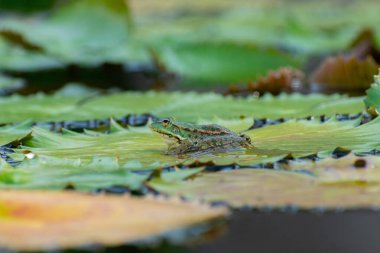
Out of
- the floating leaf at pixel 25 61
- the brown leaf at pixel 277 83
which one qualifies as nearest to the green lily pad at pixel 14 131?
the brown leaf at pixel 277 83

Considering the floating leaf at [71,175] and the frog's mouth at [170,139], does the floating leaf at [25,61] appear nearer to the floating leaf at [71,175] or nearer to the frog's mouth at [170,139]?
the frog's mouth at [170,139]

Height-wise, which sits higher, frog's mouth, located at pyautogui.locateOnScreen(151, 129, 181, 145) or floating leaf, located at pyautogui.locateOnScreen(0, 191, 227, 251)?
frog's mouth, located at pyautogui.locateOnScreen(151, 129, 181, 145)

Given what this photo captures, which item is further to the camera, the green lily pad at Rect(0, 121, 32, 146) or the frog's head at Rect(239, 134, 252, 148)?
the green lily pad at Rect(0, 121, 32, 146)

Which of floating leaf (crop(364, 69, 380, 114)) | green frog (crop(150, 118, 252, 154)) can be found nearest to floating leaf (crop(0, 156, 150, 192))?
green frog (crop(150, 118, 252, 154))

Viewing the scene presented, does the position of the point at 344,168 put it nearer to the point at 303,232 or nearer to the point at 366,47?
the point at 303,232

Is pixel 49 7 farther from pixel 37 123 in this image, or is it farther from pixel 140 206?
pixel 140 206

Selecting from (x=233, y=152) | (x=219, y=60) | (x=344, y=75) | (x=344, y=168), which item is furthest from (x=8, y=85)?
(x=344, y=168)

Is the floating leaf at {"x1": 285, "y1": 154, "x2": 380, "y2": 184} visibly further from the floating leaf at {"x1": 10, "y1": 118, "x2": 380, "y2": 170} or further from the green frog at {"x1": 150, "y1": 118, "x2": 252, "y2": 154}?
the green frog at {"x1": 150, "y1": 118, "x2": 252, "y2": 154}
